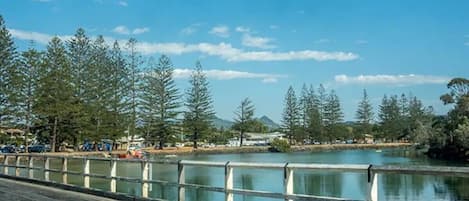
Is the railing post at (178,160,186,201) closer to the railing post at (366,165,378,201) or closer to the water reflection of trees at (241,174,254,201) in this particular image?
the railing post at (366,165,378,201)

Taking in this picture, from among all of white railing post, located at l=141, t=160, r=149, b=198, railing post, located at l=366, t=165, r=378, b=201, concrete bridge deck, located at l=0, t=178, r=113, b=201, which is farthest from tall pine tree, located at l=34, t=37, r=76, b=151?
railing post, located at l=366, t=165, r=378, b=201

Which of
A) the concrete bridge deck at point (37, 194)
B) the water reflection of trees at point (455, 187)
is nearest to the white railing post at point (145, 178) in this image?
the concrete bridge deck at point (37, 194)

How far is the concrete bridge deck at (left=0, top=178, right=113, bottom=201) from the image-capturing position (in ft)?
47.1

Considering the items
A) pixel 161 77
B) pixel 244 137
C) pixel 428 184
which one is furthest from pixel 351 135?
pixel 428 184

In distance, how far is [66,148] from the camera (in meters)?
82.3

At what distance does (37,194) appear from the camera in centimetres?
1570

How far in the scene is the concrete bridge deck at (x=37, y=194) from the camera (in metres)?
14.4

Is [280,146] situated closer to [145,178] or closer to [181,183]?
[145,178]

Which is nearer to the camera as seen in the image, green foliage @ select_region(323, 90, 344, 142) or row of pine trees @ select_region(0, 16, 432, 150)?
row of pine trees @ select_region(0, 16, 432, 150)

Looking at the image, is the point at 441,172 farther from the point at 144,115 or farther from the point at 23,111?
the point at 144,115

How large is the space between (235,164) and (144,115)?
268 feet

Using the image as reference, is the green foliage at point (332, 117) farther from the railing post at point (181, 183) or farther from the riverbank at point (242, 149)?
the railing post at point (181, 183)

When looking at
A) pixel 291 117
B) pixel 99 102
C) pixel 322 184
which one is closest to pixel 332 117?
pixel 291 117

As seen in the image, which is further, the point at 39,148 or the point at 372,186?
the point at 39,148
